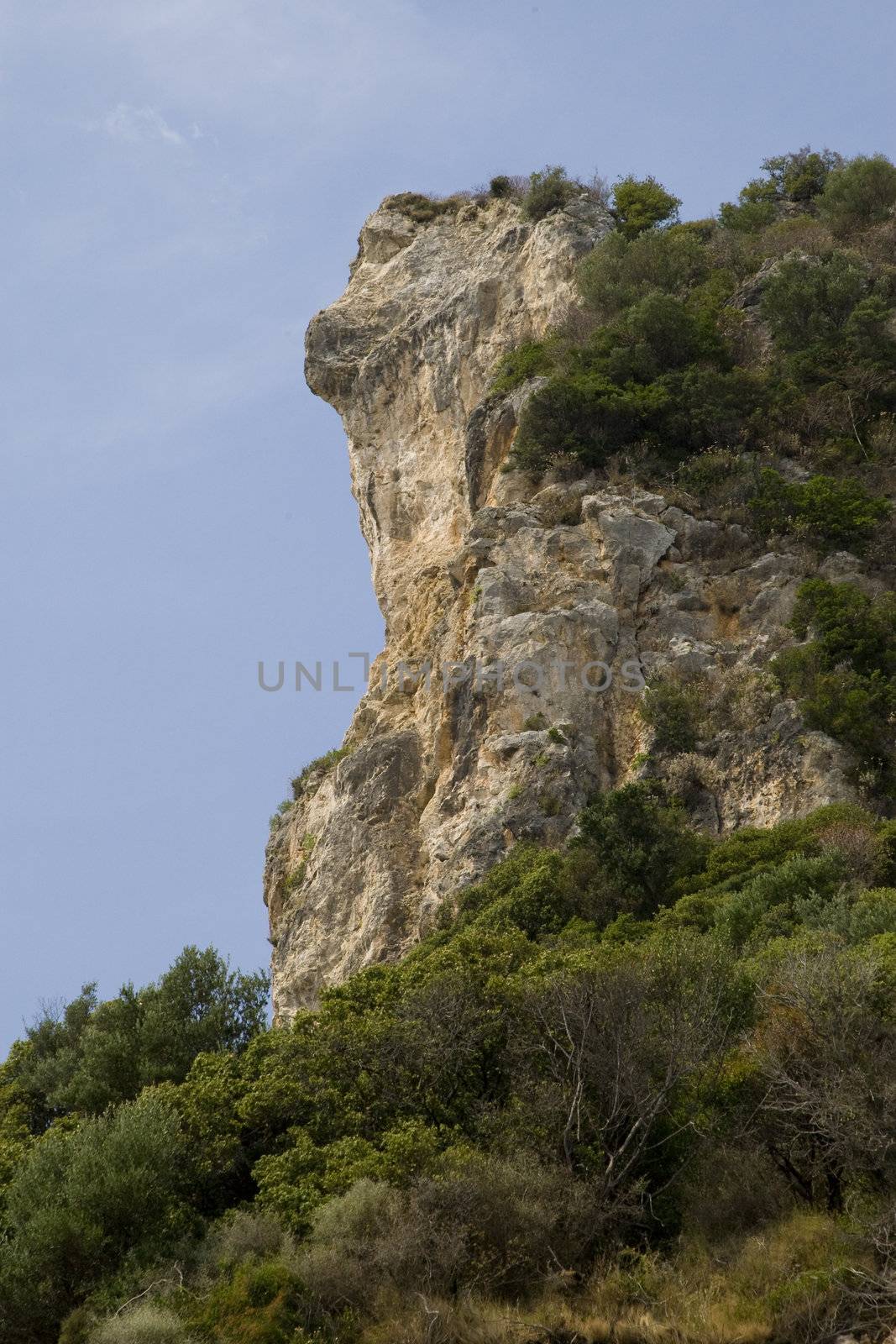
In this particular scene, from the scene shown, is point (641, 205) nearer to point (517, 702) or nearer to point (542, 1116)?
point (517, 702)

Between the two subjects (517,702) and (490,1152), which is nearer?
(490,1152)

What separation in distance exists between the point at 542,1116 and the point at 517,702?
1397 cm

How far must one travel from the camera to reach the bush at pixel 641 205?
44.6 metres

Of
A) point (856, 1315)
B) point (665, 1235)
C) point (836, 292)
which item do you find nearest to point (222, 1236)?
point (665, 1235)

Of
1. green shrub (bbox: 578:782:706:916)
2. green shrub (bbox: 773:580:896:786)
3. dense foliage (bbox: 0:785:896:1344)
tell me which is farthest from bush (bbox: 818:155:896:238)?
dense foliage (bbox: 0:785:896:1344)

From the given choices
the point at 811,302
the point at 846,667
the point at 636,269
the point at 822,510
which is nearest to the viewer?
the point at 846,667

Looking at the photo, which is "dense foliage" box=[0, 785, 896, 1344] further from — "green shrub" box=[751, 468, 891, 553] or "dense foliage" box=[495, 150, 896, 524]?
"dense foliage" box=[495, 150, 896, 524]

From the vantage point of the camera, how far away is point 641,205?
45750mm

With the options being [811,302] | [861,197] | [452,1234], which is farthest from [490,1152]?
[861,197]

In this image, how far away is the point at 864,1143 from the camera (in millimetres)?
14984

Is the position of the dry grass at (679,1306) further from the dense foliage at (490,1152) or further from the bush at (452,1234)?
the bush at (452,1234)

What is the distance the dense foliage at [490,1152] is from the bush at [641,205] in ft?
93.0

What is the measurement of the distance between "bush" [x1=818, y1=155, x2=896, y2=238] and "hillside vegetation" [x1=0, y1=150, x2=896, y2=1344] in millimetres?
18635

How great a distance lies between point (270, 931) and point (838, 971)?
2197cm
